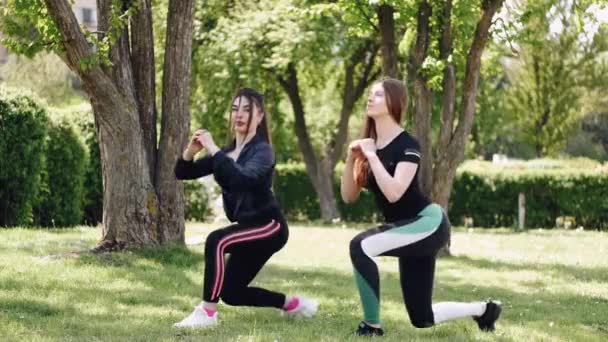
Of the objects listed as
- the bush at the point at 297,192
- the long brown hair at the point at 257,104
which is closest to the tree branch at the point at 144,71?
the long brown hair at the point at 257,104

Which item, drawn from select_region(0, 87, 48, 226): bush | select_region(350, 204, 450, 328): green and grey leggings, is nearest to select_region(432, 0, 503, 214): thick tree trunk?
select_region(0, 87, 48, 226): bush

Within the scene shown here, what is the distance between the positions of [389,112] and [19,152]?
9.74 meters

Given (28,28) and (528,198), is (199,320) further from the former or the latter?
(528,198)

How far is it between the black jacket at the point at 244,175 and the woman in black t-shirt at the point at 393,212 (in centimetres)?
63

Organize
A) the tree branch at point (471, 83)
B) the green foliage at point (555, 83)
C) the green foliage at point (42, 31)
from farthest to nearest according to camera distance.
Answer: the green foliage at point (555, 83), the tree branch at point (471, 83), the green foliage at point (42, 31)

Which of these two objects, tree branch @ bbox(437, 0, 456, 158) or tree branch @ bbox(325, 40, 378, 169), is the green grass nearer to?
tree branch @ bbox(437, 0, 456, 158)

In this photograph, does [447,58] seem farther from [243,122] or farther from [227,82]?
[227,82]

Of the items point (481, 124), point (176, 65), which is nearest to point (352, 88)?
point (176, 65)

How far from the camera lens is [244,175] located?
239 inches

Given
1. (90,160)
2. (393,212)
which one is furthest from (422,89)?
(393,212)

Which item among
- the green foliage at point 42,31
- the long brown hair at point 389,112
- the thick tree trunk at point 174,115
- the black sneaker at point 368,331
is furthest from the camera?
the thick tree trunk at point 174,115

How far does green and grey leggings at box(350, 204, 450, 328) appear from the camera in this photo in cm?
577

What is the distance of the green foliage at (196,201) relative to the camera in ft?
74.1

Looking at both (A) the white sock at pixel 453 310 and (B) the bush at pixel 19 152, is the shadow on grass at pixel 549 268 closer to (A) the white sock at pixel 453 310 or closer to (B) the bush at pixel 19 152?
A: (A) the white sock at pixel 453 310
